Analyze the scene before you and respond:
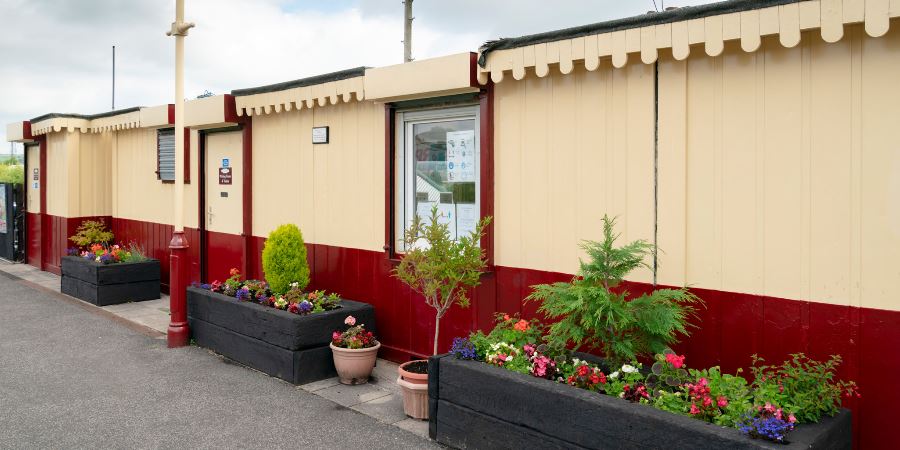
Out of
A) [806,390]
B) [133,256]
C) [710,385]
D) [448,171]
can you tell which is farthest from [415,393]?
[133,256]

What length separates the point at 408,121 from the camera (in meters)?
7.01

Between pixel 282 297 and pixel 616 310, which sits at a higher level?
pixel 616 310

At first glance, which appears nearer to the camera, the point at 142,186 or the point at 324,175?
the point at 324,175

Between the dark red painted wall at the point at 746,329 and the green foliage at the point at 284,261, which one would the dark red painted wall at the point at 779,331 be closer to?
the dark red painted wall at the point at 746,329

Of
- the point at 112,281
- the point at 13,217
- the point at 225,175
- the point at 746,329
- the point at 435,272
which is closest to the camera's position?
the point at 746,329

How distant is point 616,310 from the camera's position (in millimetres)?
4461

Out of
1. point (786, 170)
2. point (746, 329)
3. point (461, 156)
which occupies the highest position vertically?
point (461, 156)

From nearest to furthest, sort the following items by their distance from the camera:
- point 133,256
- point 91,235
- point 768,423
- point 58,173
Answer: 1. point 768,423
2. point 133,256
3. point 91,235
4. point 58,173

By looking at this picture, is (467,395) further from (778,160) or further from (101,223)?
(101,223)

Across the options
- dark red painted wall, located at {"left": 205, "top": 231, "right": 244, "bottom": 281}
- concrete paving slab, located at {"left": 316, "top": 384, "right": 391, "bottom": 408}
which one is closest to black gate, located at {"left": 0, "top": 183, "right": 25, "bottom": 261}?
dark red painted wall, located at {"left": 205, "top": 231, "right": 244, "bottom": 281}

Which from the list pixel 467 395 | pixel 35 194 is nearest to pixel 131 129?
pixel 35 194

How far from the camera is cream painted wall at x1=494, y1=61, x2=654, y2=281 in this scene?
512 cm

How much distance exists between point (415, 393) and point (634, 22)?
3233 mm

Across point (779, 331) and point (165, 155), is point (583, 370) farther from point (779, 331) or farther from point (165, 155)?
point (165, 155)
